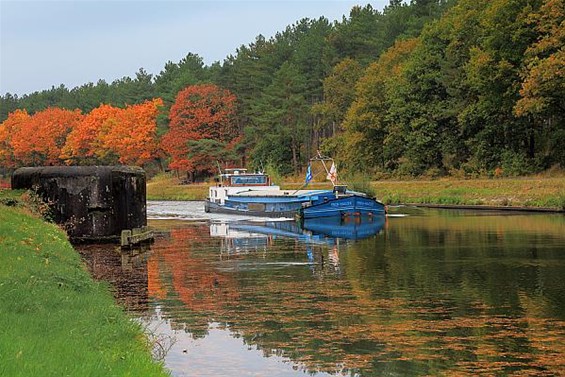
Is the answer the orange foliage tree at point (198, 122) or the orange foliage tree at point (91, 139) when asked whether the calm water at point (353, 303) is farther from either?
the orange foliage tree at point (91, 139)

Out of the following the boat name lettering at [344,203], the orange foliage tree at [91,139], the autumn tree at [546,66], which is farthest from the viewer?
the orange foliage tree at [91,139]

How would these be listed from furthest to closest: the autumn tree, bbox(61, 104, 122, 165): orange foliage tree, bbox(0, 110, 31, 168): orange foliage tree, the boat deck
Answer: bbox(0, 110, 31, 168): orange foliage tree, bbox(61, 104, 122, 165): orange foliage tree, the boat deck, the autumn tree

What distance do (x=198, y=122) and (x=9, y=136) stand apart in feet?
201

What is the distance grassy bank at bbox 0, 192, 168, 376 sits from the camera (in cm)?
913

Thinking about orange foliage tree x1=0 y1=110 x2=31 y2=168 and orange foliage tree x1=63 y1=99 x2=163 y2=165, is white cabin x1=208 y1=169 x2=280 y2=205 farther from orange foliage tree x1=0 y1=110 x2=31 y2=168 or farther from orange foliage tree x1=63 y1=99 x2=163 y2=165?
orange foliage tree x1=0 y1=110 x2=31 y2=168

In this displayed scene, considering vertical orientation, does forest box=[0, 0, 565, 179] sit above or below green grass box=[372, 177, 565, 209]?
above

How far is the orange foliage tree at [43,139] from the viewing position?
5738 inches

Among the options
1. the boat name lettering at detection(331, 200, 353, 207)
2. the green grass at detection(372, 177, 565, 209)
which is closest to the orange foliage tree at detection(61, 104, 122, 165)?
the green grass at detection(372, 177, 565, 209)

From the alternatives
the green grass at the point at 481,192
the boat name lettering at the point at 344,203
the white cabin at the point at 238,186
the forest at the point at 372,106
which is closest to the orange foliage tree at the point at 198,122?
the forest at the point at 372,106

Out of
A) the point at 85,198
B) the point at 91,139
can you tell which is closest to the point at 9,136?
the point at 91,139

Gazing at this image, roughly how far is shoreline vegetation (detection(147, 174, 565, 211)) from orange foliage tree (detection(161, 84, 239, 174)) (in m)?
30.3

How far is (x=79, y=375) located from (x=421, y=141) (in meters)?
68.1

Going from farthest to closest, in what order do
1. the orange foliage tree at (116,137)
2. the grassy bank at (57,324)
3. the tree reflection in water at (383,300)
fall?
the orange foliage tree at (116,137) → the tree reflection in water at (383,300) → the grassy bank at (57,324)

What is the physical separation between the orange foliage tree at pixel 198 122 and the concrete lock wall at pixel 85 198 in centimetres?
7411
